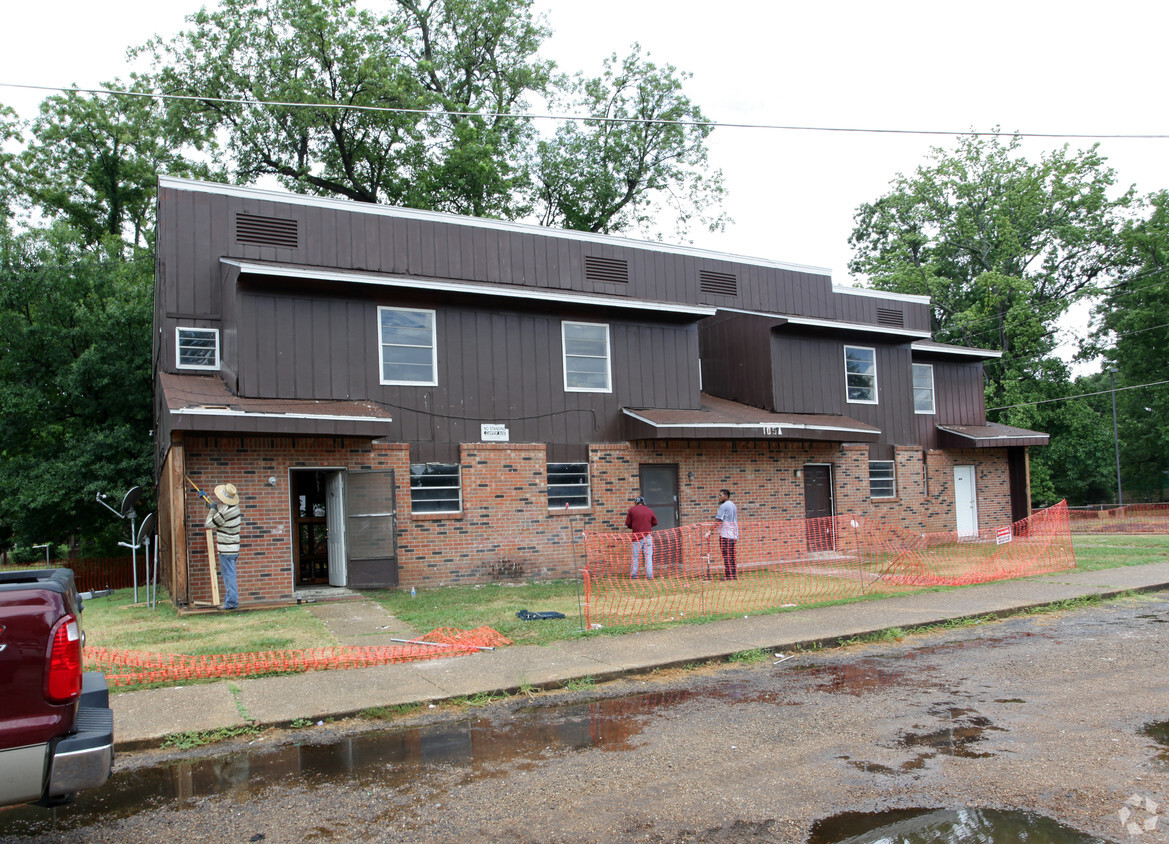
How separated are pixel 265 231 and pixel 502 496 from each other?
266 inches

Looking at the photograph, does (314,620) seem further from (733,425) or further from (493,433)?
(733,425)

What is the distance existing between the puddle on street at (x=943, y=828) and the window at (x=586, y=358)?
13749mm

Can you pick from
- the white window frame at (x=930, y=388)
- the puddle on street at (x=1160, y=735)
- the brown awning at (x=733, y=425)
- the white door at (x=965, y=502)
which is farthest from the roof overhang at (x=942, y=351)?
the puddle on street at (x=1160, y=735)

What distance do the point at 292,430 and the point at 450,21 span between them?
28.5 meters

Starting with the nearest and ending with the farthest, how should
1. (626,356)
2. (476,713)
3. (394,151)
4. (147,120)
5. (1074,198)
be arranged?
(476,713), (626,356), (147,120), (394,151), (1074,198)

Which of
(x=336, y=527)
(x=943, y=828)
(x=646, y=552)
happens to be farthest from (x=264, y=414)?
(x=943, y=828)

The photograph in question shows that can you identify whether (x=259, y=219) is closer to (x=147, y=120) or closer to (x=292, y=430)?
(x=292, y=430)

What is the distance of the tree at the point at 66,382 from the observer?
2450cm

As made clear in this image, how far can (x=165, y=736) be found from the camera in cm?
652

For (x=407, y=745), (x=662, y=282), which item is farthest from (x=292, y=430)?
(x=662, y=282)

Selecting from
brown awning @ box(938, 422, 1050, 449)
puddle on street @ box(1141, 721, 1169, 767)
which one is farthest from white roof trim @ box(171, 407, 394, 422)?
brown awning @ box(938, 422, 1050, 449)

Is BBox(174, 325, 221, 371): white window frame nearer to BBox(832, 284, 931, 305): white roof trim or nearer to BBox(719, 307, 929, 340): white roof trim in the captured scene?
BBox(719, 307, 929, 340): white roof trim

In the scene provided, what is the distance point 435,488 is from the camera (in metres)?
16.4

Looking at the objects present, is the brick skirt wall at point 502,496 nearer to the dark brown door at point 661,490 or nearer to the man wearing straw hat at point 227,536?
the dark brown door at point 661,490
